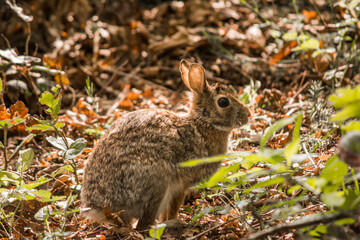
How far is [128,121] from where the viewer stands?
4648 millimetres

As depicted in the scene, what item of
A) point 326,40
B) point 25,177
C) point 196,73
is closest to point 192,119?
point 196,73

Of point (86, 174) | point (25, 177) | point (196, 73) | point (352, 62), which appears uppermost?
point (352, 62)

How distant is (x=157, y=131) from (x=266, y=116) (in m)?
1.80

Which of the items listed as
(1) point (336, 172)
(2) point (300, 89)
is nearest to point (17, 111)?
(1) point (336, 172)

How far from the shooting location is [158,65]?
27.5ft

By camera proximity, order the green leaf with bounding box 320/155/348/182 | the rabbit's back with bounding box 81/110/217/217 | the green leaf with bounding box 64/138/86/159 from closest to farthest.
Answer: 1. the green leaf with bounding box 320/155/348/182
2. the green leaf with bounding box 64/138/86/159
3. the rabbit's back with bounding box 81/110/217/217

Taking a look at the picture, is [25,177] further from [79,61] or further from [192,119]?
[79,61]

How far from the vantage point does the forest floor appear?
5352 mm

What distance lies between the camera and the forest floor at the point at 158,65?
17.6ft

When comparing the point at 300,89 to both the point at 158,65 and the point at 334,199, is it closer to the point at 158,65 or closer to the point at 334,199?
the point at 158,65

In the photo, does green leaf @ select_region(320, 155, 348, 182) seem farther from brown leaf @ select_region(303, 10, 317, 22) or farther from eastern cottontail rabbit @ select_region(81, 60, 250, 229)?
brown leaf @ select_region(303, 10, 317, 22)

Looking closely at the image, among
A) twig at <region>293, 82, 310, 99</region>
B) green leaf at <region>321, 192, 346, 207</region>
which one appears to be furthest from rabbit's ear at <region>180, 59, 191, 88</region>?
green leaf at <region>321, 192, 346, 207</region>

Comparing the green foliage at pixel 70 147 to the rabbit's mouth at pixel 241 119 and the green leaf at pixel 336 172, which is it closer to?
the rabbit's mouth at pixel 241 119

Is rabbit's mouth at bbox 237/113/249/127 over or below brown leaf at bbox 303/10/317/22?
below
